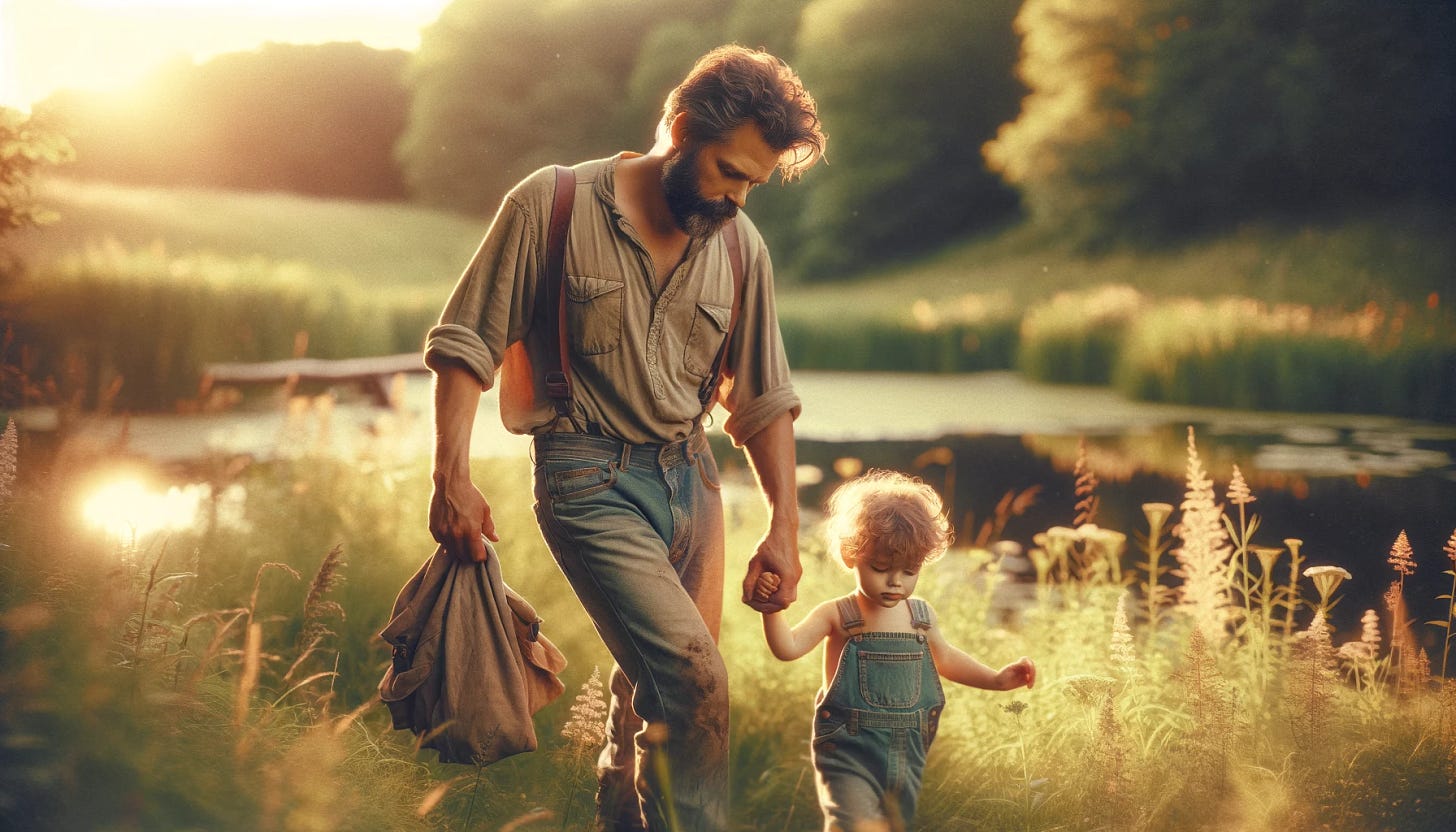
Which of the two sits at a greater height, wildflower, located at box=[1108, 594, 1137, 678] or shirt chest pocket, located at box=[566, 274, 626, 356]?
shirt chest pocket, located at box=[566, 274, 626, 356]

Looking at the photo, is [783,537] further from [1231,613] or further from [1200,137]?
[1200,137]

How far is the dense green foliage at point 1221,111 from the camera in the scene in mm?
7605

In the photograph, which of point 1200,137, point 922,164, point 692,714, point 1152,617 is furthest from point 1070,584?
point 922,164

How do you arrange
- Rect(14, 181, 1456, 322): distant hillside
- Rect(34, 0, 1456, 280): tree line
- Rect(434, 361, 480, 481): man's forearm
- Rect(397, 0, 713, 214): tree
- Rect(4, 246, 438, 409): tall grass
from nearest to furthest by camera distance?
1. Rect(434, 361, 480, 481): man's forearm
2. Rect(4, 246, 438, 409): tall grass
3. Rect(14, 181, 1456, 322): distant hillside
4. Rect(34, 0, 1456, 280): tree line
5. Rect(397, 0, 713, 214): tree

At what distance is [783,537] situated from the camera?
265cm

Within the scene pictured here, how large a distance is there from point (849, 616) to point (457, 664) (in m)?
0.87

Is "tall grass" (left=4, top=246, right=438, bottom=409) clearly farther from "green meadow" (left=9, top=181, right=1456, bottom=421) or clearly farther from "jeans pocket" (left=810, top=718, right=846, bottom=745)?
"jeans pocket" (left=810, top=718, right=846, bottom=745)

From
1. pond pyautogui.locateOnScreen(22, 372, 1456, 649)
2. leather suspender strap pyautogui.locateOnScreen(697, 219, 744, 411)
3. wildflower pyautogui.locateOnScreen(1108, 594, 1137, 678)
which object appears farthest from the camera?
pond pyautogui.locateOnScreen(22, 372, 1456, 649)

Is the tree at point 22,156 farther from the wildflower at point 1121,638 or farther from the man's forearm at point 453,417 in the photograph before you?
the wildflower at point 1121,638

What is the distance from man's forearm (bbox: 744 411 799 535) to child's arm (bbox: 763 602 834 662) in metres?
0.20

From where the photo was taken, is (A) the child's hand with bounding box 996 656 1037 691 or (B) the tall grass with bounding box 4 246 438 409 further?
(B) the tall grass with bounding box 4 246 438 409

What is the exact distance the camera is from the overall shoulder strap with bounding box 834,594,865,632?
8.68 ft

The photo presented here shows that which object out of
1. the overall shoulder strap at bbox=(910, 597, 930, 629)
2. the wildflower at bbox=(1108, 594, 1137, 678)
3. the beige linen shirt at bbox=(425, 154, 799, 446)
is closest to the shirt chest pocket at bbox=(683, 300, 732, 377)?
the beige linen shirt at bbox=(425, 154, 799, 446)

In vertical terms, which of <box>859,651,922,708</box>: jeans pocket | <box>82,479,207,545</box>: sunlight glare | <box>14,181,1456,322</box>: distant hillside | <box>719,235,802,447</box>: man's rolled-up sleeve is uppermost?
<box>14,181,1456,322</box>: distant hillside
